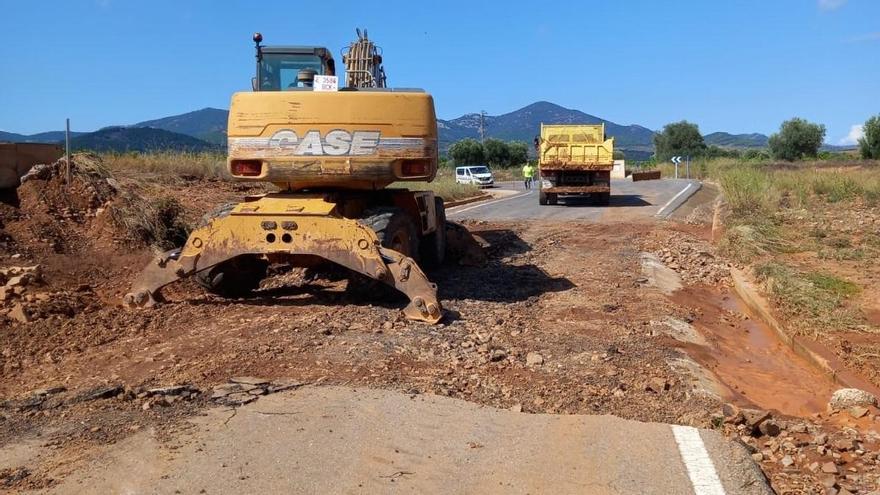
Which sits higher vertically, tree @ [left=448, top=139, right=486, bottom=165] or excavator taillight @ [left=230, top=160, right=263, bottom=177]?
tree @ [left=448, top=139, right=486, bottom=165]

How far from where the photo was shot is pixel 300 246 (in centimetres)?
786

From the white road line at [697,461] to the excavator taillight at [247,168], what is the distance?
16.4 ft

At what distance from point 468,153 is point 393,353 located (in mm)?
77930

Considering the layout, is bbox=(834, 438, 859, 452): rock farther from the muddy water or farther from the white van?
the white van

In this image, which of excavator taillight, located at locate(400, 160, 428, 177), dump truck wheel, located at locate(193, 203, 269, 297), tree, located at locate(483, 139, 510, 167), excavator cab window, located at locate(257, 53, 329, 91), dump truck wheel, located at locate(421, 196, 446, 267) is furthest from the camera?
tree, located at locate(483, 139, 510, 167)

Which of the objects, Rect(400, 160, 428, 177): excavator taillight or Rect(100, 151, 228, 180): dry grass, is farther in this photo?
Rect(100, 151, 228, 180): dry grass

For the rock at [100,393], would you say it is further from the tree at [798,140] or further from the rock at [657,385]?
the tree at [798,140]

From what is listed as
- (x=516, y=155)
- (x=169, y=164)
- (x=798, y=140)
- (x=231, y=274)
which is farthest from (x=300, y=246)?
(x=798, y=140)

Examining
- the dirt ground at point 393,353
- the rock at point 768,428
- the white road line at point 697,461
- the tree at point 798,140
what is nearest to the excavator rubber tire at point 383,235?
the dirt ground at point 393,353

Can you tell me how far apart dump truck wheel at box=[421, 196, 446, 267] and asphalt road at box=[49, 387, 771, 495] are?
5993 millimetres

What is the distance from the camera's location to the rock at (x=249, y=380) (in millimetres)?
5812

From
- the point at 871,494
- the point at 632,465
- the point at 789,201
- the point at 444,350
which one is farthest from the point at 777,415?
the point at 789,201

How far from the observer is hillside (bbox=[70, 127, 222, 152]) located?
23.5 meters

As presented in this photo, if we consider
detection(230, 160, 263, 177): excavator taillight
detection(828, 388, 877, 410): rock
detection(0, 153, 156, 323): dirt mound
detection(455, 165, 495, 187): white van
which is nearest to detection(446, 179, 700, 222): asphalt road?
detection(0, 153, 156, 323): dirt mound
